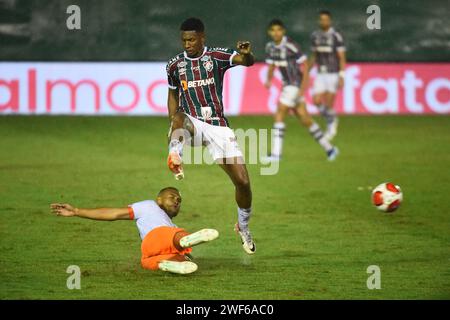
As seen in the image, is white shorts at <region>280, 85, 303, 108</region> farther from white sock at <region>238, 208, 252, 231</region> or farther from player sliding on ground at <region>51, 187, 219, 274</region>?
player sliding on ground at <region>51, 187, 219, 274</region>

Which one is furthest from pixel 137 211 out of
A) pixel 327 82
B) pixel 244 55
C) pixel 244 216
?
pixel 327 82

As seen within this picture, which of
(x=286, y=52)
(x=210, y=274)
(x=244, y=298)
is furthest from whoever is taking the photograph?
(x=286, y=52)

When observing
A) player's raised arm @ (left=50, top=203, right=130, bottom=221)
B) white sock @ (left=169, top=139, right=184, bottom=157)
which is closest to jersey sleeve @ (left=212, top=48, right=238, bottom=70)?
white sock @ (left=169, top=139, right=184, bottom=157)

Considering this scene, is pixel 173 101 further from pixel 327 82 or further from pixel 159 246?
pixel 327 82

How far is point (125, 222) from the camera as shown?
485 inches

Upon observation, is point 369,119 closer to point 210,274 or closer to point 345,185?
point 345,185

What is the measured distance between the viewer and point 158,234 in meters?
9.19

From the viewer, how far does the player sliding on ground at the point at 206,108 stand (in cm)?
991

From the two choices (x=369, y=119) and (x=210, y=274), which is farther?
(x=369, y=119)

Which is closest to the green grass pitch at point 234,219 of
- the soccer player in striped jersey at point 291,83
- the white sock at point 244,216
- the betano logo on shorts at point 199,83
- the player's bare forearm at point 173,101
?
the white sock at point 244,216

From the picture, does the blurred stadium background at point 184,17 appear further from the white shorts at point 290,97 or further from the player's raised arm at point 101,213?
the player's raised arm at point 101,213

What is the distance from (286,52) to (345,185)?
360 cm

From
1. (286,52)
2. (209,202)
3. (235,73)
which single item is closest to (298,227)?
(209,202)
